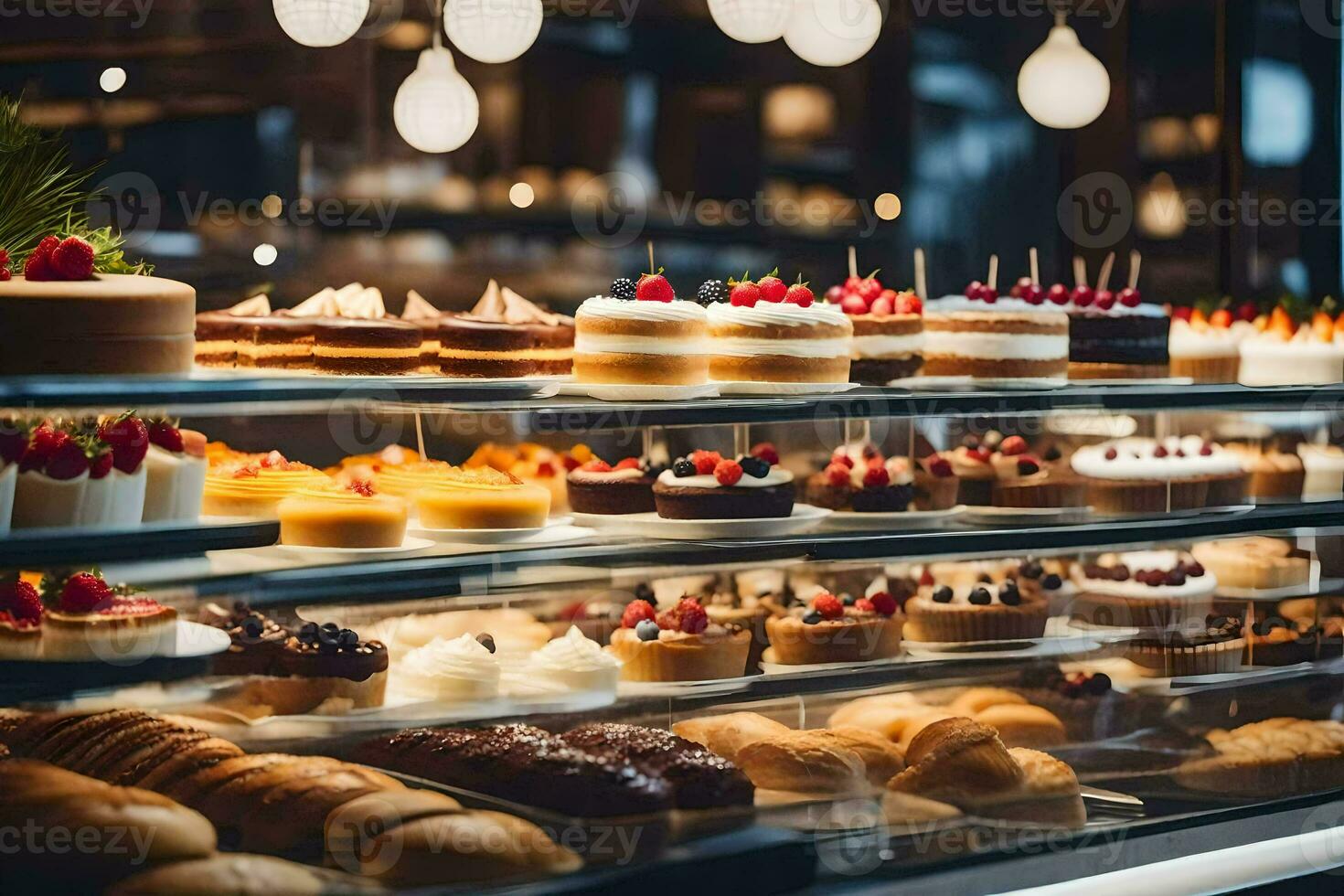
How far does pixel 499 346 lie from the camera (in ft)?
13.4

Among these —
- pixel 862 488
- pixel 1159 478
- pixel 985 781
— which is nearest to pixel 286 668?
pixel 862 488

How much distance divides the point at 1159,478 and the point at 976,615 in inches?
32.4

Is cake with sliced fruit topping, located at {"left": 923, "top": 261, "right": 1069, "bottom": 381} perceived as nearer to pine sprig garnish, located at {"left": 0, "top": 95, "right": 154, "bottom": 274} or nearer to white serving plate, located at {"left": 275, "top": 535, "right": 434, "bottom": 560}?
white serving plate, located at {"left": 275, "top": 535, "right": 434, "bottom": 560}

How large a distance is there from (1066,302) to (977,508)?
0.74 meters

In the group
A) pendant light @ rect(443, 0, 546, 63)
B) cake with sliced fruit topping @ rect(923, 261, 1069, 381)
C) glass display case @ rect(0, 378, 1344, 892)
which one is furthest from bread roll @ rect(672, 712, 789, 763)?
pendant light @ rect(443, 0, 546, 63)

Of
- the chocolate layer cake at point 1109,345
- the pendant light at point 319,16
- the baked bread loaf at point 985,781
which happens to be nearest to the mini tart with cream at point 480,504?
the baked bread loaf at point 985,781

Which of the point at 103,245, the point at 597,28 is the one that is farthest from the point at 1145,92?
the point at 103,245

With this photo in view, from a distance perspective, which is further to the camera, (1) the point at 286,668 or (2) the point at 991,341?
(2) the point at 991,341

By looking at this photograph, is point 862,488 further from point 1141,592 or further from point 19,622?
point 19,622

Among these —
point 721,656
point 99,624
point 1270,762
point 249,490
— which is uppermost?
point 249,490

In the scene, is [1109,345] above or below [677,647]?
above

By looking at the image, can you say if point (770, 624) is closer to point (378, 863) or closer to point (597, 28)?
point (378, 863)

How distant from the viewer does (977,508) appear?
4906 millimetres

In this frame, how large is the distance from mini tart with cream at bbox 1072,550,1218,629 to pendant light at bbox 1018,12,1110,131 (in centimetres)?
177
